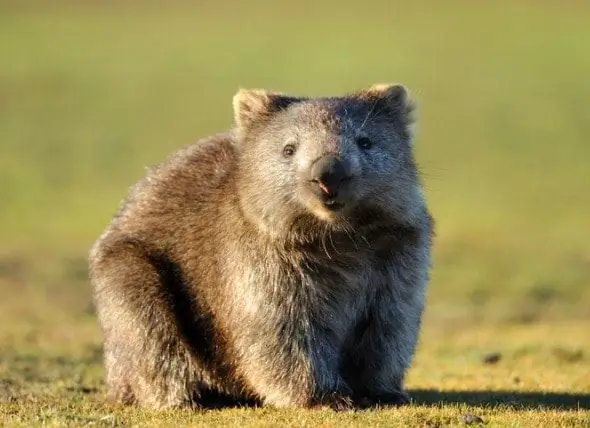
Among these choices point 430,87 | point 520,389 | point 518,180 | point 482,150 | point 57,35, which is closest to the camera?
point 520,389

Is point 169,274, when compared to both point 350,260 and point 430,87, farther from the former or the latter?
point 430,87

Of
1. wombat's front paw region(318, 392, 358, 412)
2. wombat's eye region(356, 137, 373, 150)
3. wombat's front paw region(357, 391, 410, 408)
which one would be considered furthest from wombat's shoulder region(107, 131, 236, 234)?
wombat's front paw region(357, 391, 410, 408)

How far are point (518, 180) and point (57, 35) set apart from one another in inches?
1290

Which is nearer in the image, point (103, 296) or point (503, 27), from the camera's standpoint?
point (103, 296)

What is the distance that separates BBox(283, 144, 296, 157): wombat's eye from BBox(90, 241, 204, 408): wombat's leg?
5.72ft

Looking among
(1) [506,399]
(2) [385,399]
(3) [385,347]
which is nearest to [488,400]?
(1) [506,399]

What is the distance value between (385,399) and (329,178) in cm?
222

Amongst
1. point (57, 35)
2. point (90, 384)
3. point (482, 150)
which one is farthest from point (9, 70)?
point (90, 384)

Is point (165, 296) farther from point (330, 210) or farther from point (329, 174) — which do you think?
point (329, 174)

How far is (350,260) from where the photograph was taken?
1007 cm

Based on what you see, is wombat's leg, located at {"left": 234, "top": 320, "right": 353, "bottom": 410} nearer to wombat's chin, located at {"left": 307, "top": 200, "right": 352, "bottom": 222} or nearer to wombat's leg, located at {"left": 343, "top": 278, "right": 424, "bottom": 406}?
wombat's leg, located at {"left": 343, "top": 278, "right": 424, "bottom": 406}

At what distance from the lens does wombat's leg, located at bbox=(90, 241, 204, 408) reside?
1073 cm

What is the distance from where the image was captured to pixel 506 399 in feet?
38.0

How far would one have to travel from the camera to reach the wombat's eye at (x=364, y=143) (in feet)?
32.5
